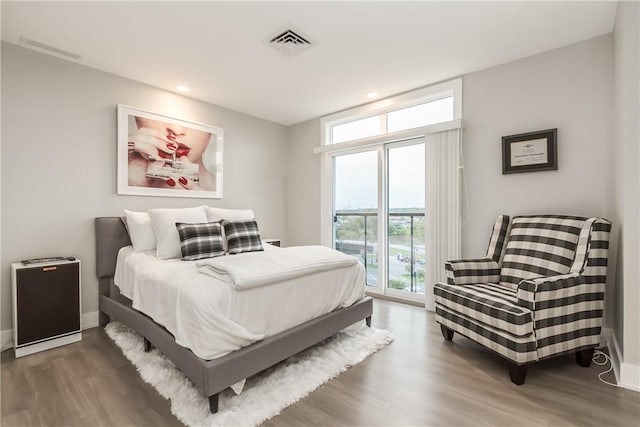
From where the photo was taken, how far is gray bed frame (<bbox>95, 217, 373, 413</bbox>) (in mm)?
1624

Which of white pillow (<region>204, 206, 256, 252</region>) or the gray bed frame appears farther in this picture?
white pillow (<region>204, 206, 256, 252</region>)

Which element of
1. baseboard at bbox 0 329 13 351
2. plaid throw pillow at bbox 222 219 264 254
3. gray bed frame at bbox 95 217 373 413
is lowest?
baseboard at bbox 0 329 13 351

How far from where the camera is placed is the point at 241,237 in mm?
3133

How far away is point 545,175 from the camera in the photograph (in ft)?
9.02

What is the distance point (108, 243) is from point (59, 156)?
90 cm

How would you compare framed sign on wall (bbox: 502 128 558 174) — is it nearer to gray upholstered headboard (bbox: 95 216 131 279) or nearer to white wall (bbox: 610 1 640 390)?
white wall (bbox: 610 1 640 390)

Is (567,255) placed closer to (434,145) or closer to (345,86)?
(434,145)

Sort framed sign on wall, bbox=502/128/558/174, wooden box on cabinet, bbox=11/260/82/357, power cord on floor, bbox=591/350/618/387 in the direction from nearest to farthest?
power cord on floor, bbox=591/350/618/387
wooden box on cabinet, bbox=11/260/82/357
framed sign on wall, bbox=502/128/558/174

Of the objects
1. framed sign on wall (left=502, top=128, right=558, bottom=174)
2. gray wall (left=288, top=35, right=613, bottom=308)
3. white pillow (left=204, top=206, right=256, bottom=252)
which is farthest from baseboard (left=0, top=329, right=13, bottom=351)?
framed sign on wall (left=502, top=128, right=558, bottom=174)

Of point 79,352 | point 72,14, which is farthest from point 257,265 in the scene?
point 72,14

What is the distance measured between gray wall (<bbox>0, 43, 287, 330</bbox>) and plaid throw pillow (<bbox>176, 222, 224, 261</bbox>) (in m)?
0.91

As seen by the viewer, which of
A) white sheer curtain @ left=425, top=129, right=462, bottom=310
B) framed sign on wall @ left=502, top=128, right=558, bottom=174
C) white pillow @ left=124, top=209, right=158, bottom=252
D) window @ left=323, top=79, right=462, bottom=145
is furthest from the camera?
window @ left=323, top=79, right=462, bottom=145

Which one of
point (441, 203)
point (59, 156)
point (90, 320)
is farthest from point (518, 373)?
point (59, 156)

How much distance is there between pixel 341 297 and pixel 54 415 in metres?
1.90
